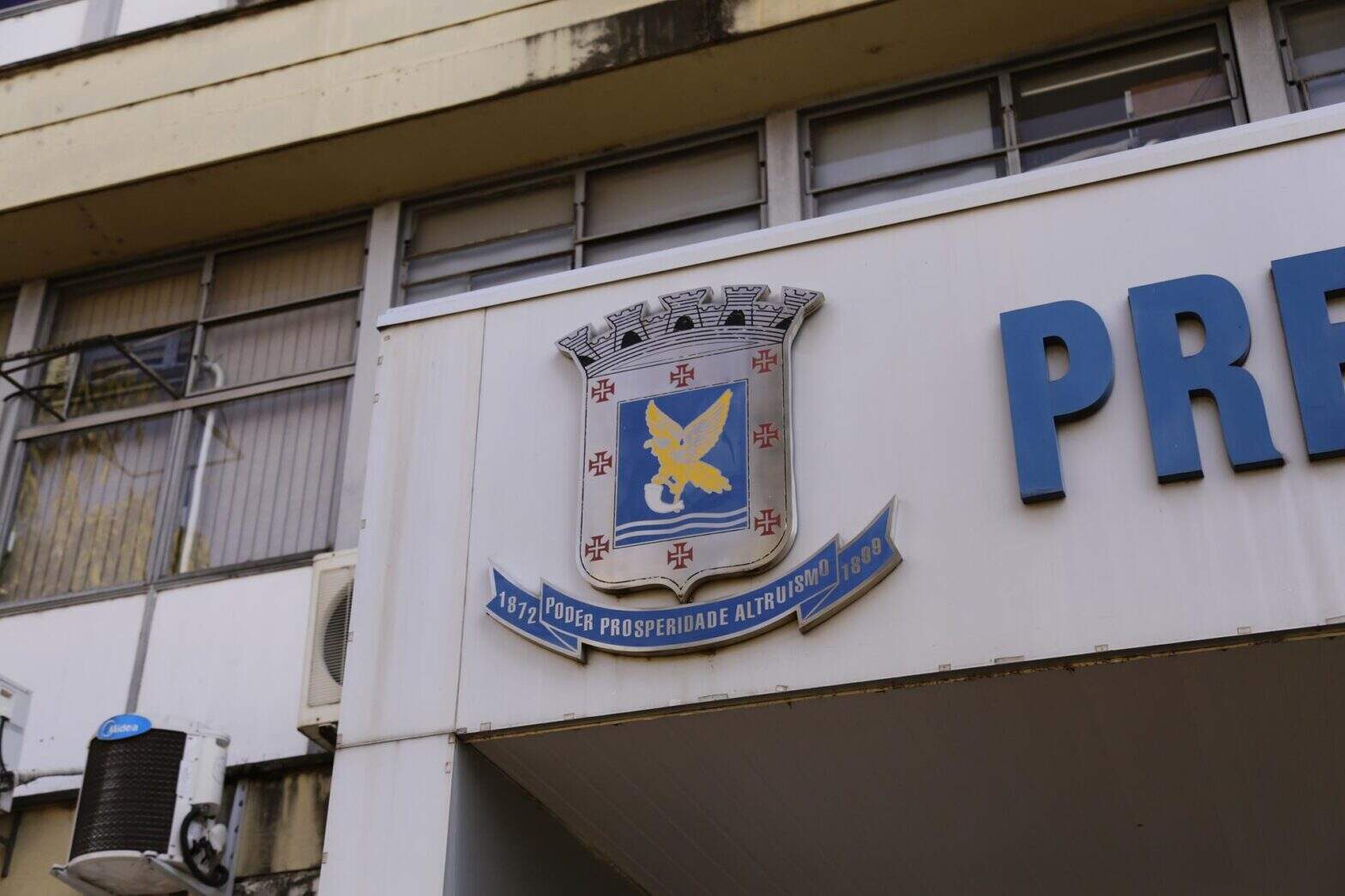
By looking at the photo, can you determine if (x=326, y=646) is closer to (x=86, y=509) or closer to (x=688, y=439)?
(x=688, y=439)

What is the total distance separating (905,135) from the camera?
32.3ft

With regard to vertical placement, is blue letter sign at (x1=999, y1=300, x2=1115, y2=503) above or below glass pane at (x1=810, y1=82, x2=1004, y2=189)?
below

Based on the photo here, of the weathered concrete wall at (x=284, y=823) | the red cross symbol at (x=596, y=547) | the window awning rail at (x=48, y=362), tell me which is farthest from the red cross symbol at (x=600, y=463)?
the window awning rail at (x=48, y=362)

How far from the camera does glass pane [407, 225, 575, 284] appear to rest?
10258mm

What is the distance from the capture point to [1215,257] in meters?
6.49

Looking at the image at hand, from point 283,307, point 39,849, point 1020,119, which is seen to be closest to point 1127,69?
point 1020,119

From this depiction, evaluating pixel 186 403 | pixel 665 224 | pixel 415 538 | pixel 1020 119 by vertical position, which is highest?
pixel 1020 119

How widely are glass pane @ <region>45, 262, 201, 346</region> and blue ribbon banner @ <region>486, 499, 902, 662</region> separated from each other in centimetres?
507

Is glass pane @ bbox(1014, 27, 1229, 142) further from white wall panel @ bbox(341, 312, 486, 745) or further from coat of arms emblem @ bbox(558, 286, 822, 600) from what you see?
white wall panel @ bbox(341, 312, 486, 745)

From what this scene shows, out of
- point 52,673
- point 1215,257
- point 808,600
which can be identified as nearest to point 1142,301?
point 1215,257

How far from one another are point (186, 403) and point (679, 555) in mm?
4866

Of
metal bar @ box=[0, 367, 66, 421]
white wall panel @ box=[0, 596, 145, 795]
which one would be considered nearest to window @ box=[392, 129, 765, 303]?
metal bar @ box=[0, 367, 66, 421]

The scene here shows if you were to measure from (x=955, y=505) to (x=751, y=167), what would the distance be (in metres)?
4.22

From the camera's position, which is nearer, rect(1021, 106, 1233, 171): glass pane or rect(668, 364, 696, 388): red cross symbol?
rect(668, 364, 696, 388): red cross symbol
